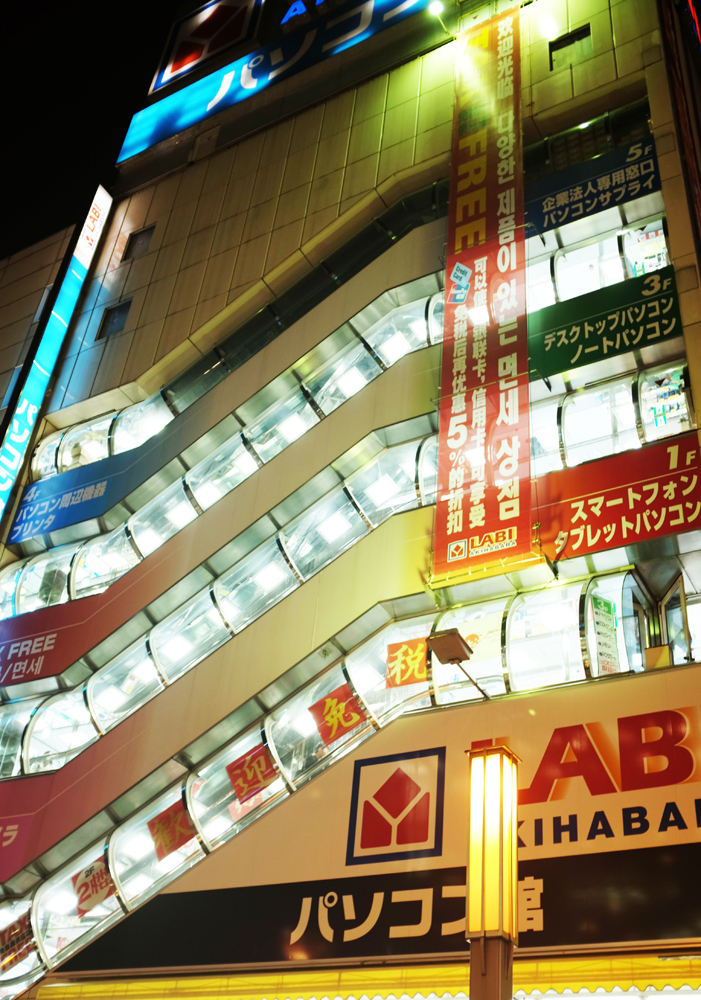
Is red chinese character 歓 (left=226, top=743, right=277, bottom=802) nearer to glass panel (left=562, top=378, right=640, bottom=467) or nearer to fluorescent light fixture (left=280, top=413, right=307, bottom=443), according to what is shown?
glass panel (left=562, top=378, right=640, bottom=467)

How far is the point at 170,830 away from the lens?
1259 cm

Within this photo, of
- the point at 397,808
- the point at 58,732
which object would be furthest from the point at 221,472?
the point at 397,808

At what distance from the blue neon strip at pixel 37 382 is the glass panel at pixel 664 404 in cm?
1343

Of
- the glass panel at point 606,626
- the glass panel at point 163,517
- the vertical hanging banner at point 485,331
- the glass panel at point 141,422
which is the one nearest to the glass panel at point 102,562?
the glass panel at point 163,517

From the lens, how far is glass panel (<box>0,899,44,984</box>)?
12.9 metres

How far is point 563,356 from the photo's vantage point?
12.9 m

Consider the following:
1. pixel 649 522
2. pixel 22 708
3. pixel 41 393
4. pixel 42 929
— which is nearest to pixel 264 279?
pixel 41 393

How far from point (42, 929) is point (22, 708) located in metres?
4.40

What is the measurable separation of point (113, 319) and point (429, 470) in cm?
1130

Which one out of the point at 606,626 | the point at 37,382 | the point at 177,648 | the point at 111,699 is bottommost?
the point at 606,626

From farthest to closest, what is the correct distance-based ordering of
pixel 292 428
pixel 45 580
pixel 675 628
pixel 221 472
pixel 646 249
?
pixel 45 580 < pixel 221 472 < pixel 292 428 < pixel 646 249 < pixel 675 628

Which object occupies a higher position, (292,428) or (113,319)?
(113,319)

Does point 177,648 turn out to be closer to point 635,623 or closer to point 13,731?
point 13,731

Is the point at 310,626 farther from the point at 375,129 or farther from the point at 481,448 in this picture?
the point at 375,129
